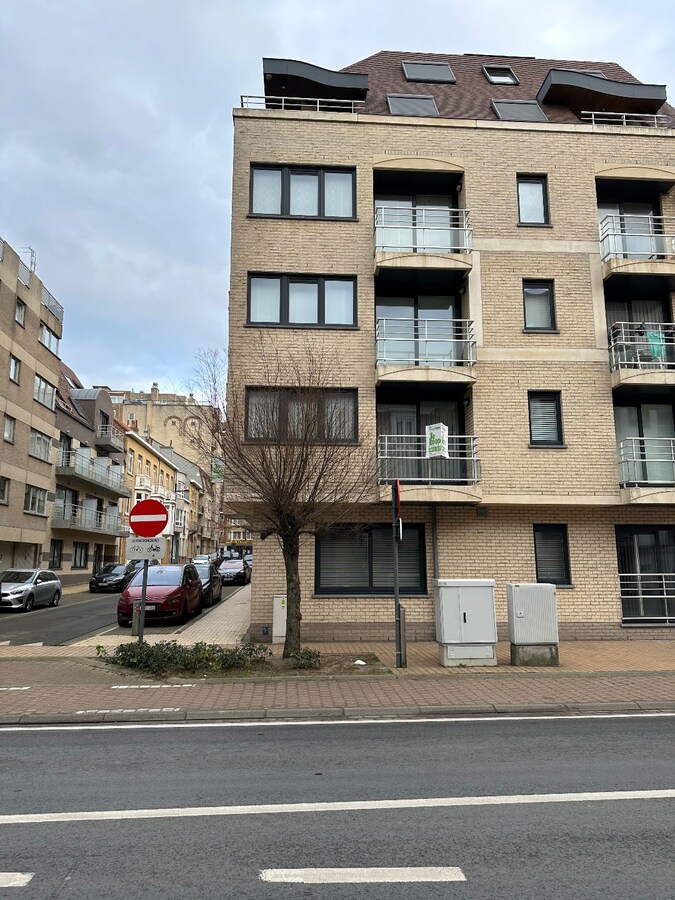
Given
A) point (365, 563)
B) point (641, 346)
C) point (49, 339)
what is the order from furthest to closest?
point (49, 339)
point (641, 346)
point (365, 563)

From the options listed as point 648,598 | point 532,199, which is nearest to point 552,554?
point 648,598

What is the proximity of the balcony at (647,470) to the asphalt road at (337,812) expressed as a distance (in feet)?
27.4

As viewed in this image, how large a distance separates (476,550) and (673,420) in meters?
6.13

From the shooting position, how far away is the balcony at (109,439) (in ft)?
141

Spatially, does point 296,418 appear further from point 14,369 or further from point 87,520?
point 87,520

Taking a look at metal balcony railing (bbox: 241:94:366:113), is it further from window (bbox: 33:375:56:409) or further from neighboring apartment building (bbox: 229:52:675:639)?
window (bbox: 33:375:56:409)

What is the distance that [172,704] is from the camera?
8695mm

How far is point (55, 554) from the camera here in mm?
37281

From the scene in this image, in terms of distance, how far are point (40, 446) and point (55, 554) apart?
266 inches

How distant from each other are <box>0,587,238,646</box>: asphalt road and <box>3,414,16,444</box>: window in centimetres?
800

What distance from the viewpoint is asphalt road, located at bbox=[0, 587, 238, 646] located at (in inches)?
641

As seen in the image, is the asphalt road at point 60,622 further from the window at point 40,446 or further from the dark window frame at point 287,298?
the window at point 40,446

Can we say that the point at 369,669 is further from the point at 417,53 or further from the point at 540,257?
the point at 417,53

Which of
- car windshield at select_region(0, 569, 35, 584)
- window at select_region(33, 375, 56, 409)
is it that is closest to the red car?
car windshield at select_region(0, 569, 35, 584)
